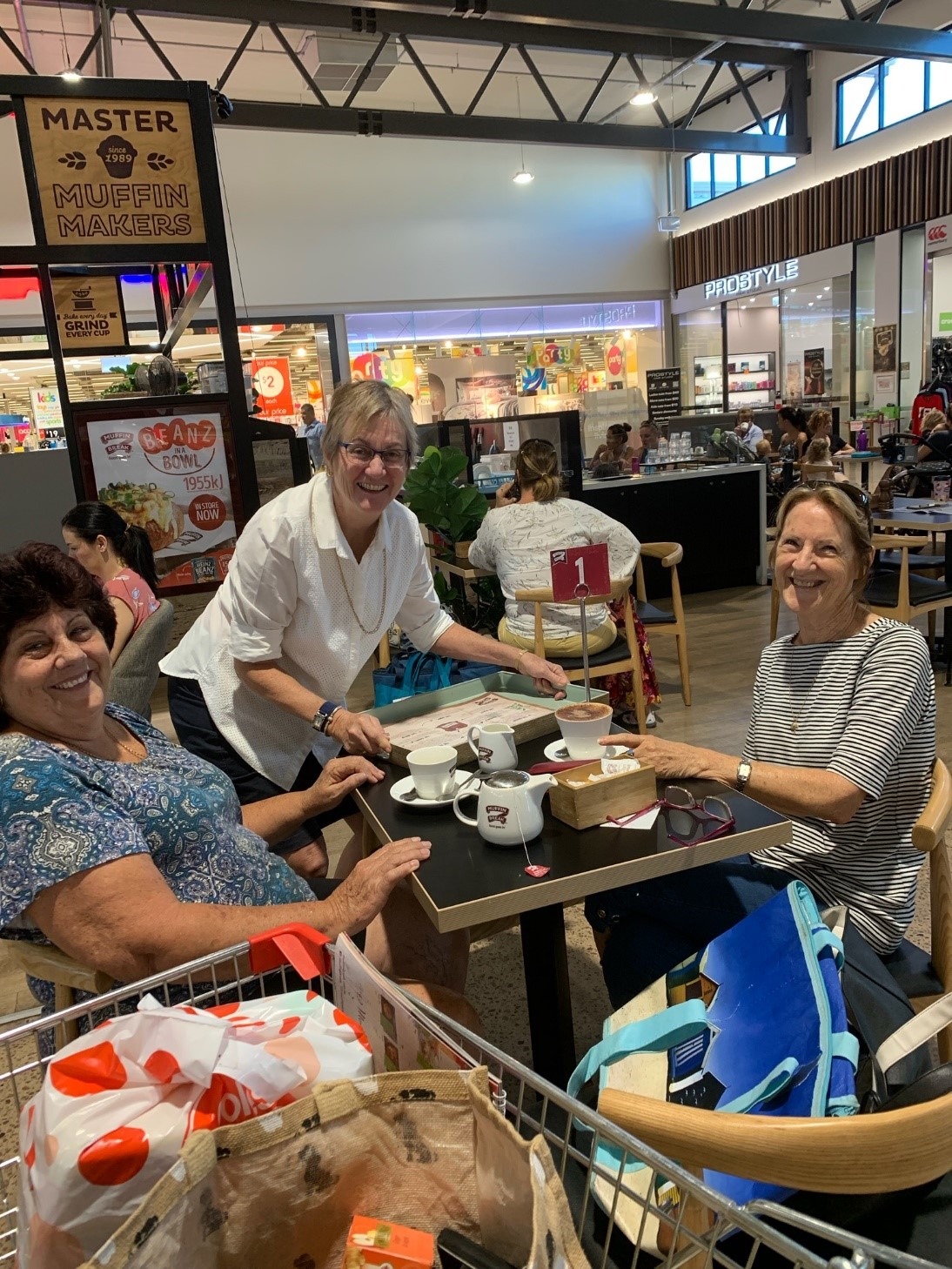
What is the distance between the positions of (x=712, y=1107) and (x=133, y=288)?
12.3 m

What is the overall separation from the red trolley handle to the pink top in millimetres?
2573

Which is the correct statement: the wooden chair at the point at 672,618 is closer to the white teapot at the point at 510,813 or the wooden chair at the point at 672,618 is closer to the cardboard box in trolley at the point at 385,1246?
the white teapot at the point at 510,813

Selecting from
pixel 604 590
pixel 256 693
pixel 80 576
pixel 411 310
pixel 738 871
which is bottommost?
pixel 738 871

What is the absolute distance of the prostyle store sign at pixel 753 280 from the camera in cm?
1264

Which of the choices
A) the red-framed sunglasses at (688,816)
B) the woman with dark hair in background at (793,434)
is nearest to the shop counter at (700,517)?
the woman with dark hair in background at (793,434)

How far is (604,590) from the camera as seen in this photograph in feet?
6.72

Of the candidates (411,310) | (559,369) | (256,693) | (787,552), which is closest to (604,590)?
(787,552)

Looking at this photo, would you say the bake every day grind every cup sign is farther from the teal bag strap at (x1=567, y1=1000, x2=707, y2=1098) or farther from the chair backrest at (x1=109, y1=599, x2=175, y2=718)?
the teal bag strap at (x1=567, y1=1000, x2=707, y2=1098)

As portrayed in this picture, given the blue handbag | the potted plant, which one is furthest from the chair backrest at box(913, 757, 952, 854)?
the potted plant

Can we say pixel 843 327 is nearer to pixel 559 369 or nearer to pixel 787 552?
pixel 559 369

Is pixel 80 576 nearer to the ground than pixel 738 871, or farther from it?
farther from it

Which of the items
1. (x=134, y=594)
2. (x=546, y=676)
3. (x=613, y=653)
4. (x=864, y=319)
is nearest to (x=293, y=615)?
(x=546, y=676)

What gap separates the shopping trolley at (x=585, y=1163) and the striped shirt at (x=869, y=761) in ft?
2.15

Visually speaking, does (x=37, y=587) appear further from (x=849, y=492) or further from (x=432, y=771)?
(x=849, y=492)
